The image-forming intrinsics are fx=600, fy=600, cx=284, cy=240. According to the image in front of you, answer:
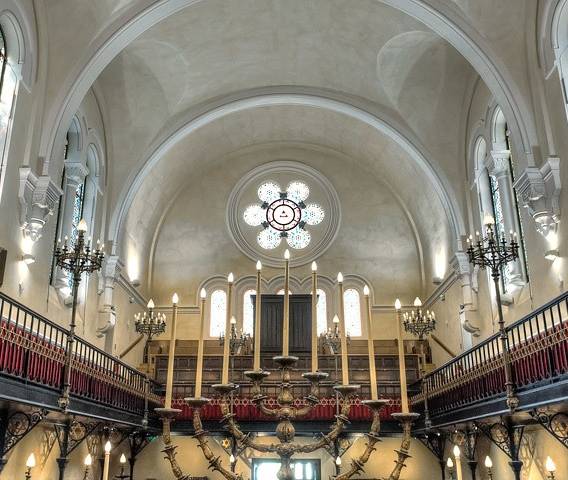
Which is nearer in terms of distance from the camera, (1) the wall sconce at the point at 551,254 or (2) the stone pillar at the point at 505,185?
(1) the wall sconce at the point at 551,254

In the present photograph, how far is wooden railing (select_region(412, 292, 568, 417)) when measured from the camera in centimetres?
840

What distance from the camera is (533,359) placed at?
911 cm

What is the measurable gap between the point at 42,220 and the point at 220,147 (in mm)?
12236

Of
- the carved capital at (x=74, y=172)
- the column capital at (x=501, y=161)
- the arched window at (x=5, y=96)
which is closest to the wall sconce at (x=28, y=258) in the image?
the arched window at (x=5, y=96)

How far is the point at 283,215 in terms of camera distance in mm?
25609

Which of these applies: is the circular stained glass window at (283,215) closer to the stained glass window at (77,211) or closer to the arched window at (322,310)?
the arched window at (322,310)

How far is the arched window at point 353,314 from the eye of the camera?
Result: 78.2 ft

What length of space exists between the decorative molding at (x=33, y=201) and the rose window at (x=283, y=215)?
12.8 metres

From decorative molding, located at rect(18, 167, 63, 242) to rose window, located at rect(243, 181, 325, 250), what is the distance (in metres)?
12.8

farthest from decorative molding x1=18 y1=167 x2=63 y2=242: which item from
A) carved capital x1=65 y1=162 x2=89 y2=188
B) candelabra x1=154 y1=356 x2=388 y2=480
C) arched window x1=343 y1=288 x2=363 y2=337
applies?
arched window x1=343 y1=288 x2=363 y2=337

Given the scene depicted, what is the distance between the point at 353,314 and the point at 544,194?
12.5 metres

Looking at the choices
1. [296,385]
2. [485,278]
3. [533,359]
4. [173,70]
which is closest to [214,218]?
[173,70]

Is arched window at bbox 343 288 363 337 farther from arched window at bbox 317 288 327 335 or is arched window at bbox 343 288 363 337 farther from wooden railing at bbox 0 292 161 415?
wooden railing at bbox 0 292 161 415

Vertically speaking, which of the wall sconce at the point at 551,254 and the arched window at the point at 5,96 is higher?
the arched window at the point at 5,96
